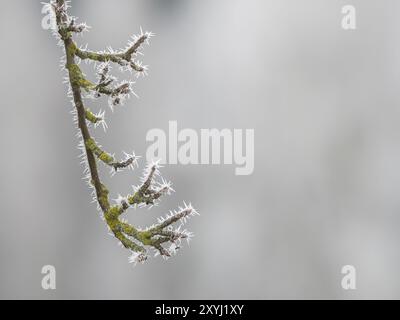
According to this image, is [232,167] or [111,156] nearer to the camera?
[111,156]

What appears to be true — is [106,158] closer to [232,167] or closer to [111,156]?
[111,156]

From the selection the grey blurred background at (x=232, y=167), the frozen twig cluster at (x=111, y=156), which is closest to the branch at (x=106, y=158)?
the frozen twig cluster at (x=111, y=156)

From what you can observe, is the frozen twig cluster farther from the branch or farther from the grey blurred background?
the grey blurred background

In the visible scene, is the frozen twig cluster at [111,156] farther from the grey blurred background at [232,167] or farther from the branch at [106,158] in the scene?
the grey blurred background at [232,167]

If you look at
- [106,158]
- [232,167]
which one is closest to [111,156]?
[106,158]

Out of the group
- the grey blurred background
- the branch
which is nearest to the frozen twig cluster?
the branch

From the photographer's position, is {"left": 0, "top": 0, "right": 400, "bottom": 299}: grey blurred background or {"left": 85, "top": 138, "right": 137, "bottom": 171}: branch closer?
{"left": 85, "top": 138, "right": 137, "bottom": 171}: branch
